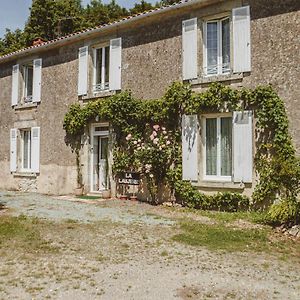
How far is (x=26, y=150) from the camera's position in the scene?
15.2 meters

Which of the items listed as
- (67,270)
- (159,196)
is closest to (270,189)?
(159,196)

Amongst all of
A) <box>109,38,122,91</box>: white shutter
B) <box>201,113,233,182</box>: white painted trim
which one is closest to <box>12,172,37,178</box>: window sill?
<box>109,38,122,91</box>: white shutter

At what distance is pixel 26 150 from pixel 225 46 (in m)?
9.13

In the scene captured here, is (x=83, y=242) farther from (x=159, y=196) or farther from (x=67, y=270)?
(x=159, y=196)

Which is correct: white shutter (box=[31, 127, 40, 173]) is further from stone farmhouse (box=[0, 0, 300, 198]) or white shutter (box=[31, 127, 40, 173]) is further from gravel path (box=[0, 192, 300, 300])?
gravel path (box=[0, 192, 300, 300])

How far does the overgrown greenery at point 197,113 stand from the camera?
8.86 m

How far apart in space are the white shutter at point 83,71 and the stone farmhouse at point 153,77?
35mm

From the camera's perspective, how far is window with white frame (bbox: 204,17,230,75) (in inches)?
400

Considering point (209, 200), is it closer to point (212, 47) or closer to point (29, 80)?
point (212, 47)

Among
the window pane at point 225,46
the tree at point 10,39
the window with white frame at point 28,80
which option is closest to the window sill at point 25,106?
the window with white frame at point 28,80

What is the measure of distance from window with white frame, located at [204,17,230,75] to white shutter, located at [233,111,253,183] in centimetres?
144

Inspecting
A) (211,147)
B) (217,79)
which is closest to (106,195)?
(211,147)

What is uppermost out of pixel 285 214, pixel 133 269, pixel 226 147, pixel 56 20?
pixel 56 20

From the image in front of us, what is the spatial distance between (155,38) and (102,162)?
4502 mm
